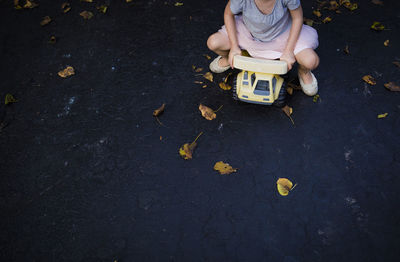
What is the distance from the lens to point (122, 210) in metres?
1.92

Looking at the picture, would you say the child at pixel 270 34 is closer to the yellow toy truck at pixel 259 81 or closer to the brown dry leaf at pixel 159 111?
the yellow toy truck at pixel 259 81

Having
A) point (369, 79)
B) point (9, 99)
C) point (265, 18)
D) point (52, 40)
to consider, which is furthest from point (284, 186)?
point (52, 40)

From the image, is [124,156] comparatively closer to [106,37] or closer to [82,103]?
[82,103]

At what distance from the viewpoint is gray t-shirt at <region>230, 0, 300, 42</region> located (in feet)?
6.55

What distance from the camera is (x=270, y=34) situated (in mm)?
2139

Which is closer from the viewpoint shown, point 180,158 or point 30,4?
point 180,158

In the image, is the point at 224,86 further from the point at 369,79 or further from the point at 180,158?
the point at 369,79

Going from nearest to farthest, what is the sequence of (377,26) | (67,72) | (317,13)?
(67,72)
(377,26)
(317,13)

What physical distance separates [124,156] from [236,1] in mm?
1386

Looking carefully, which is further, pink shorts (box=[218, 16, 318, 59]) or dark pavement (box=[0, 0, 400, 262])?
pink shorts (box=[218, 16, 318, 59])

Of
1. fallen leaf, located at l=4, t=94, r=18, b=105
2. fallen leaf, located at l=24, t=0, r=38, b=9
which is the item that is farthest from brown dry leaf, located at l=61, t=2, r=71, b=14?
fallen leaf, located at l=4, t=94, r=18, b=105

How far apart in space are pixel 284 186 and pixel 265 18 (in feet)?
3.85

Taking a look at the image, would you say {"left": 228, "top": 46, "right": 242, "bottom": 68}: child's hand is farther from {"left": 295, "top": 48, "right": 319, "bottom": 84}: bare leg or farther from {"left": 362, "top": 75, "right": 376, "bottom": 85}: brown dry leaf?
{"left": 362, "top": 75, "right": 376, "bottom": 85}: brown dry leaf

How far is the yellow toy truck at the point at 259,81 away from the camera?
6.34 ft
